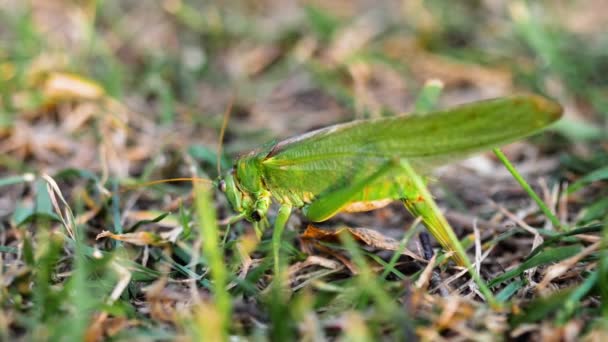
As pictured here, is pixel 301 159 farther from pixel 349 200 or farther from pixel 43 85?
pixel 43 85

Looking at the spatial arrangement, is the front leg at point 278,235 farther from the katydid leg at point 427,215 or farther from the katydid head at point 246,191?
the katydid leg at point 427,215

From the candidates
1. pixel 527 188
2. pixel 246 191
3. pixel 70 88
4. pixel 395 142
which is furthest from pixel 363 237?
pixel 70 88

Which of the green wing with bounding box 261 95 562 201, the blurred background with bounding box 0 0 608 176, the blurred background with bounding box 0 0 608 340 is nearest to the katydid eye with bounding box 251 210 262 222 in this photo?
the green wing with bounding box 261 95 562 201

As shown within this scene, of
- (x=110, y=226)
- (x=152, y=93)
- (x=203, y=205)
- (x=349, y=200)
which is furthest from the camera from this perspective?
(x=152, y=93)

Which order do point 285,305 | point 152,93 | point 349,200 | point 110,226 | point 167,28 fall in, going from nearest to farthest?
point 285,305, point 349,200, point 110,226, point 152,93, point 167,28

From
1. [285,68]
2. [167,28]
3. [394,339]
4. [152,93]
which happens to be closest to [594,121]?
[285,68]

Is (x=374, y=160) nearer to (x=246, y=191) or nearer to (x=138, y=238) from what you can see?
(x=246, y=191)

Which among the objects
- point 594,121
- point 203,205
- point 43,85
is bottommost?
point 594,121

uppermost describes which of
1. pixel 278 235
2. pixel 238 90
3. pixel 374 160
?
pixel 374 160
